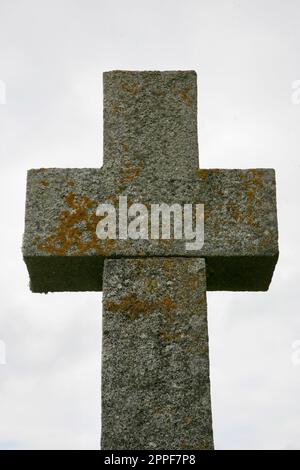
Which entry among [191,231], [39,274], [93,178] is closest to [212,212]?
[191,231]

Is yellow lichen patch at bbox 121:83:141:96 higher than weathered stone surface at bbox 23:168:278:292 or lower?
higher

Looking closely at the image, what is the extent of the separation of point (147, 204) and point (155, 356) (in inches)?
30.2

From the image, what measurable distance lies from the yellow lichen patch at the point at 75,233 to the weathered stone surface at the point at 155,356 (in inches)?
5.7

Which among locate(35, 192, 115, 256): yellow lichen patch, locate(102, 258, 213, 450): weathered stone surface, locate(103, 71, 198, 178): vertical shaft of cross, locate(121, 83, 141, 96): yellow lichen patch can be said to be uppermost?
locate(121, 83, 141, 96): yellow lichen patch

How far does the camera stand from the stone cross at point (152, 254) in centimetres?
336

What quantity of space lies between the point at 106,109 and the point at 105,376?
1431 millimetres

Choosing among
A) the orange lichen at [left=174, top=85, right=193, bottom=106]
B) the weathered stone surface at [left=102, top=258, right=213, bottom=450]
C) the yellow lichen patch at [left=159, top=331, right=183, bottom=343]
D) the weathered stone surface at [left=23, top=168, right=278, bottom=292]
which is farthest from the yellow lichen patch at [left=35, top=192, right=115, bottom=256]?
the orange lichen at [left=174, top=85, right=193, bottom=106]

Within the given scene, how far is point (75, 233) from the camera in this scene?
145 inches

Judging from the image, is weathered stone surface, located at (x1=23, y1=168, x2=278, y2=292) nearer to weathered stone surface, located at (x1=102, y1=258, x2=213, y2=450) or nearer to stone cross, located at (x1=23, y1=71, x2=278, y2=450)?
stone cross, located at (x1=23, y1=71, x2=278, y2=450)

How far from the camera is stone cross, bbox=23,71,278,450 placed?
11.0 feet

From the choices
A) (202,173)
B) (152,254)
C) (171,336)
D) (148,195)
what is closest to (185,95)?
(202,173)

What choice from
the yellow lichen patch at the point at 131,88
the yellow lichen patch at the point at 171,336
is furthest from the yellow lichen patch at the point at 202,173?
the yellow lichen patch at the point at 171,336

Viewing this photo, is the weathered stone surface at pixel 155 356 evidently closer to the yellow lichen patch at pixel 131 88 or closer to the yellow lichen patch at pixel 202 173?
the yellow lichen patch at pixel 202 173

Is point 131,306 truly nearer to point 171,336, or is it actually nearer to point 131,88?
point 171,336
